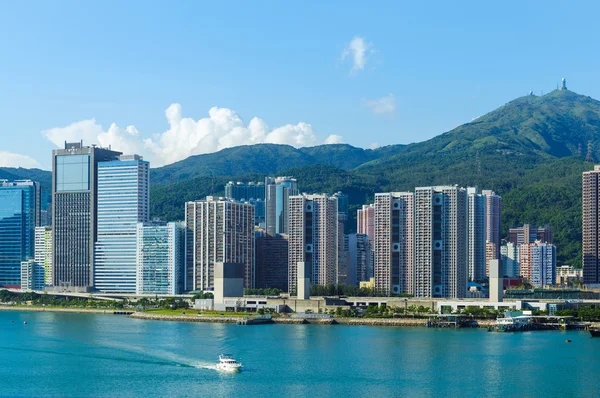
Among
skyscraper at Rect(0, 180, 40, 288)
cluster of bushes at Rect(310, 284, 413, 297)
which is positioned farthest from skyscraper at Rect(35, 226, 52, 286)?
cluster of bushes at Rect(310, 284, 413, 297)

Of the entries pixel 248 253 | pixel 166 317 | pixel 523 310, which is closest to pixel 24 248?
pixel 248 253

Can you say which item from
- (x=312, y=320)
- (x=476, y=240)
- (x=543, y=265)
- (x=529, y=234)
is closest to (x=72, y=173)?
(x=312, y=320)

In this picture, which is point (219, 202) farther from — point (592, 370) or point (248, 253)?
point (592, 370)

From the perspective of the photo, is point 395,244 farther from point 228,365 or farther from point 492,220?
point 228,365

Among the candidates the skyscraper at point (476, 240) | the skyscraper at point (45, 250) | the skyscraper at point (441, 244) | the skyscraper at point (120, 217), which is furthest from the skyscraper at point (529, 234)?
the skyscraper at point (45, 250)

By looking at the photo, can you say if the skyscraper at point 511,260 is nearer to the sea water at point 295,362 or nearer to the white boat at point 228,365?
the sea water at point 295,362
